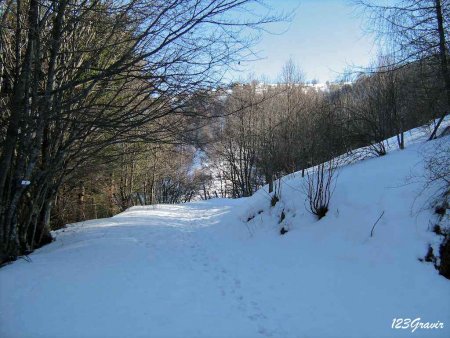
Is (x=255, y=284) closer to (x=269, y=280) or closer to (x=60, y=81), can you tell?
(x=269, y=280)

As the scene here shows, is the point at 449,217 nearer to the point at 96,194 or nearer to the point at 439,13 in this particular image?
the point at 439,13

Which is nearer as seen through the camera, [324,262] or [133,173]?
[324,262]

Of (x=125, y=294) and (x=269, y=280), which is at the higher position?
(x=125, y=294)

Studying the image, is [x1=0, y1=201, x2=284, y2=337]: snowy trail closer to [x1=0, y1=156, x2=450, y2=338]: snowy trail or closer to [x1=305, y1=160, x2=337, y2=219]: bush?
[x1=0, y1=156, x2=450, y2=338]: snowy trail

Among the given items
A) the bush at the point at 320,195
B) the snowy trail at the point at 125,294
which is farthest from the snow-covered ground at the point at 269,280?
the bush at the point at 320,195

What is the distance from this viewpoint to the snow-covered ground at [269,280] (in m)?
3.88

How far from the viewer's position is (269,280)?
552 centimetres

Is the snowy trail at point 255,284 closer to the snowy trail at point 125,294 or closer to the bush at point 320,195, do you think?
the snowy trail at point 125,294

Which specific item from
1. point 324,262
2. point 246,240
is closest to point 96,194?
point 246,240

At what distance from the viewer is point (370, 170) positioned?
7.52 metres

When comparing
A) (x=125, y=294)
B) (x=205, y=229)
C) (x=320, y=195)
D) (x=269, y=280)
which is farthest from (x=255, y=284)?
(x=205, y=229)

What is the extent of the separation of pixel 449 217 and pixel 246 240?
4.56m

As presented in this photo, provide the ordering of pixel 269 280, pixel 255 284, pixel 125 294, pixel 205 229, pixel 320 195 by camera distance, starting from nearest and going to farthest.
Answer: pixel 125 294 < pixel 255 284 < pixel 269 280 < pixel 320 195 < pixel 205 229

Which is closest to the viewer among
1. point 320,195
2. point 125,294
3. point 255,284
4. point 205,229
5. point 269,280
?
point 125,294
